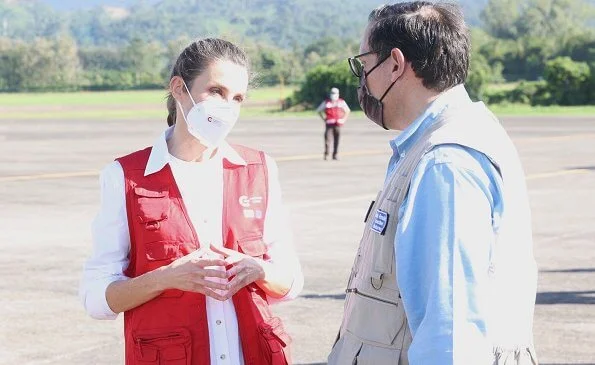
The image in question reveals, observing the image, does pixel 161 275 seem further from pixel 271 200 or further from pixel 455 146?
pixel 455 146

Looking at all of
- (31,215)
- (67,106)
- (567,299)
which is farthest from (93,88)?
(567,299)

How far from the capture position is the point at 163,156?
3.89m

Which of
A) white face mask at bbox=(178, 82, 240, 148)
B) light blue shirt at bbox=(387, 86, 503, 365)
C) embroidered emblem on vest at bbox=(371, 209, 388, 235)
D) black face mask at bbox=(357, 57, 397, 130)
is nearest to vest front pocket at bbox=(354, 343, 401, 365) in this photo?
light blue shirt at bbox=(387, 86, 503, 365)

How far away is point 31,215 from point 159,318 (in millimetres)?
13779

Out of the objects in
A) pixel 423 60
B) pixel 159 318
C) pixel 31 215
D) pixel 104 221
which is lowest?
pixel 31 215

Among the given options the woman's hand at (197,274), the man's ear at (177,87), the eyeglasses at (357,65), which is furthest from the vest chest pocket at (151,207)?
the eyeglasses at (357,65)

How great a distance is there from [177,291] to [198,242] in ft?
0.55

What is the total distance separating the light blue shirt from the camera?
9.05ft

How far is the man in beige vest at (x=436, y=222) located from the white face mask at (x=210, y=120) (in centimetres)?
74

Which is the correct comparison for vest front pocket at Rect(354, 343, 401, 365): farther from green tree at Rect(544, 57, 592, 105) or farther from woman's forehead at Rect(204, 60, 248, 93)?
green tree at Rect(544, 57, 592, 105)

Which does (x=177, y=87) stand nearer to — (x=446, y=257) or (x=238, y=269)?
(x=238, y=269)

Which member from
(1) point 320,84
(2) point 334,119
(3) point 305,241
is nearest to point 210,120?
(3) point 305,241

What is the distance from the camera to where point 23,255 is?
43.0 ft

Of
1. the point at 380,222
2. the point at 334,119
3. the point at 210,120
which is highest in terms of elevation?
the point at 210,120
